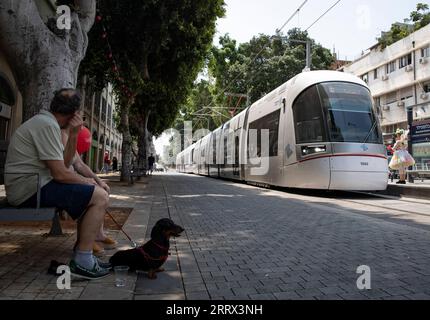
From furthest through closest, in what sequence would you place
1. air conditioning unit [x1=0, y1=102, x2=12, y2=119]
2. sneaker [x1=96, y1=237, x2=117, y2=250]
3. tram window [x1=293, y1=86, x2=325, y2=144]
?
air conditioning unit [x1=0, y1=102, x2=12, y2=119], tram window [x1=293, y1=86, x2=325, y2=144], sneaker [x1=96, y1=237, x2=117, y2=250]

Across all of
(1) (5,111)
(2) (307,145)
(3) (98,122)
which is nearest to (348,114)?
(2) (307,145)

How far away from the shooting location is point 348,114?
1049cm

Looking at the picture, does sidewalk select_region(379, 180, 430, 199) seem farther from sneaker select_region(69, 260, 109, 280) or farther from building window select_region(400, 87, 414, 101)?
building window select_region(400, 87, 414, 101)

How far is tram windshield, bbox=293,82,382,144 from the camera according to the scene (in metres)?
10.3

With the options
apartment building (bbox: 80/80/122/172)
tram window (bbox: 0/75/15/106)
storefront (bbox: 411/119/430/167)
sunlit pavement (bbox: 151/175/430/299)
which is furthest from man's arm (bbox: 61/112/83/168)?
apartment building (bbox: 80/80/122/172)

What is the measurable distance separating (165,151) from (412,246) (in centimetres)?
10928

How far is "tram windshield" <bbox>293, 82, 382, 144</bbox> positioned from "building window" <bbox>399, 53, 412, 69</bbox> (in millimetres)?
25329

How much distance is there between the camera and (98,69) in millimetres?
16047

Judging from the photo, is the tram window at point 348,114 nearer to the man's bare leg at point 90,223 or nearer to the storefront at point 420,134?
the storefront at point 420,134

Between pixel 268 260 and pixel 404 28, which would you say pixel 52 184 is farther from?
pixel 404 28

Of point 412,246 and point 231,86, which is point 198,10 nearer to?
point 412,246

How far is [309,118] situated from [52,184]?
8690mm

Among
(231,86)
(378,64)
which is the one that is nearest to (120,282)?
(231,86)

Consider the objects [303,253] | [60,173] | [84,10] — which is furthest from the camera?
[84,10]
